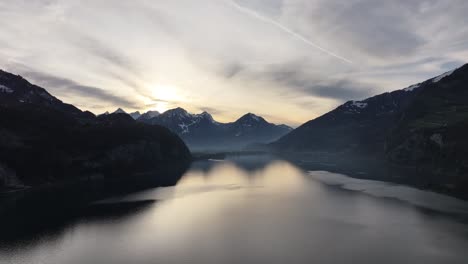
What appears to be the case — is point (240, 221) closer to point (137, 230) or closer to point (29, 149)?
point (137, 230)

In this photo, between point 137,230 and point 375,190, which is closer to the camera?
point 137,230

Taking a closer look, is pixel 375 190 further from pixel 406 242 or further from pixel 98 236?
pixel 98 236

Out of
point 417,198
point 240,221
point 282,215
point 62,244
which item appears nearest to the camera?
point 62,244

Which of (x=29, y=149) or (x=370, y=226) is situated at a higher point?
(x=29, y=149)

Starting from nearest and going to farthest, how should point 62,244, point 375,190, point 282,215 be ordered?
point 62,244 < point 282,215 < point 375,190

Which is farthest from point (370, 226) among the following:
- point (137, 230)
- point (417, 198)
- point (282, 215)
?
point (137, 230)

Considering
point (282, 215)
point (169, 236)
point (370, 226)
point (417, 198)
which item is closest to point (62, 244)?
point (169, 236)
